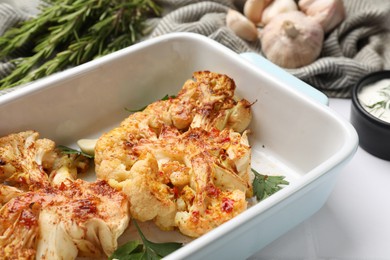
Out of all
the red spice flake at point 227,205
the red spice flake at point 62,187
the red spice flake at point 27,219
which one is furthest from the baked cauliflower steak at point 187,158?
the red spice flake at point 27,219

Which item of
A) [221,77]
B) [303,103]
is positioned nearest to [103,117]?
[221,77]

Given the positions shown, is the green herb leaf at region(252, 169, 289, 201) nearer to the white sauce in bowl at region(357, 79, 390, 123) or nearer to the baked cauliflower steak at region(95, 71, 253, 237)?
the baked cauliflower steak at region(95, 71, 253, 237)

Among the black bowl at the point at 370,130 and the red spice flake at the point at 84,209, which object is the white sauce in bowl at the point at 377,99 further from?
the red spice flake at the point at 84,209

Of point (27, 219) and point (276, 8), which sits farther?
point (276, 8)

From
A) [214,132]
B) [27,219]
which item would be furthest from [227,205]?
[27,219]

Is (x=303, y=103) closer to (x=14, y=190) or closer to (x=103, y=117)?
(x=103, y=117)

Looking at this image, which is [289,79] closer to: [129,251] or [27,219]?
[129,251]
